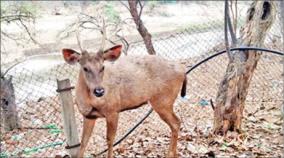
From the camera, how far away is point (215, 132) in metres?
Answer: 4.54

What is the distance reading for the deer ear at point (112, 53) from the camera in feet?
10.6

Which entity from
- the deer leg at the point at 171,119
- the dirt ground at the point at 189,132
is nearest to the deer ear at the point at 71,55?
the deer leg at the point at 171,119

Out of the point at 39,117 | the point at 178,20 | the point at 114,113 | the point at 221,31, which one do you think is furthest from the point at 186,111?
the point at 178,20

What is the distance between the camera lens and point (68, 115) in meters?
3.67

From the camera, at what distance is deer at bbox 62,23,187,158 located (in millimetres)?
3145

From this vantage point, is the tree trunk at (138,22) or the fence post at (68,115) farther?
the tree trunk at (138,22)

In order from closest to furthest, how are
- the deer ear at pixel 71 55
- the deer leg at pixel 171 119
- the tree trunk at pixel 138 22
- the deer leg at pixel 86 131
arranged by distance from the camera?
the deer ear at pixel 71 55 → the deer leg at pixel 86 131 → the deer leg at pixel 171 119 → the tree trunk at pixel 138 22

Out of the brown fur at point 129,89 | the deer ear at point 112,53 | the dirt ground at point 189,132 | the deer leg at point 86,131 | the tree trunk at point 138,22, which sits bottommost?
the dirt ground at point 189,132

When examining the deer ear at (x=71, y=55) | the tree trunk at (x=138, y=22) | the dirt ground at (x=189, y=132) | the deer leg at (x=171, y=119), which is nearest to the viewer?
the deer ear at (x=71, y=55)

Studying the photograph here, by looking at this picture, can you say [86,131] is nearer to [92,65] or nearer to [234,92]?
[92,65]

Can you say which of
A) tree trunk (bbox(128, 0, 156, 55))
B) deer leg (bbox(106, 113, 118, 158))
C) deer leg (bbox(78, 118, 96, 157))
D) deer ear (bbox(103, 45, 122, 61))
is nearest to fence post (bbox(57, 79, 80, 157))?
deer leg (bbox(78, 118, 96, 157))

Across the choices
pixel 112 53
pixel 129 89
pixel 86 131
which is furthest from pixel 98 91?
pixel 86 131

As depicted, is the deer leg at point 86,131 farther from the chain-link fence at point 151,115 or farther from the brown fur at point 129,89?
the chain-link fence at point 151,115

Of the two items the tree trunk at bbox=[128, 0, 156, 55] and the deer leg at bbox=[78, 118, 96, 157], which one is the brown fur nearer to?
the deer leg at bbox=[78, 118, 96, 157]
